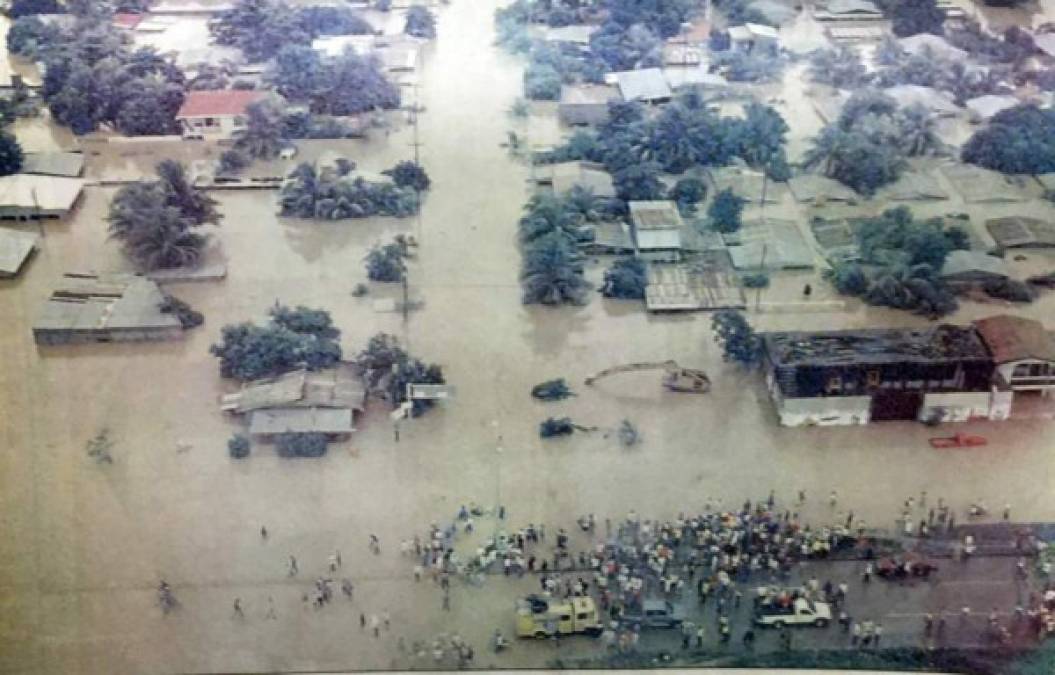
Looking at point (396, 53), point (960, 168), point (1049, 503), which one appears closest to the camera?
point (1049, 503)

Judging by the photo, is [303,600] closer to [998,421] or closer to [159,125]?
[998,421]

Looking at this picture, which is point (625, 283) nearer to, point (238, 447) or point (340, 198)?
point (340, 198)

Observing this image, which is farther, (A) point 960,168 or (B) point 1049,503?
(A) point 960,168

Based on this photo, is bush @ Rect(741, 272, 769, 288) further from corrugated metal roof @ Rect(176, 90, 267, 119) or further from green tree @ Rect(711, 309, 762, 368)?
corrugated metal roof @ Rect(176, 90, 267, 119)

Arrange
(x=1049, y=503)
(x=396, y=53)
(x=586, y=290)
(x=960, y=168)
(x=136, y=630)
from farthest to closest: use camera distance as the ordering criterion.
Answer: (x=396, y=53) < (x=960, y=168) < (x=586, y=290) < (x=1049, y=503) < (x=136, y=630)

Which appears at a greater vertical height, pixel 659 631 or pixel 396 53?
pixel 396 53

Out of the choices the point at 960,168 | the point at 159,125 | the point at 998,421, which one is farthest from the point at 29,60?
the point at 998,421

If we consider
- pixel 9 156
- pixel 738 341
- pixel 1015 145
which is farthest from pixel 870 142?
pixel 9 156
